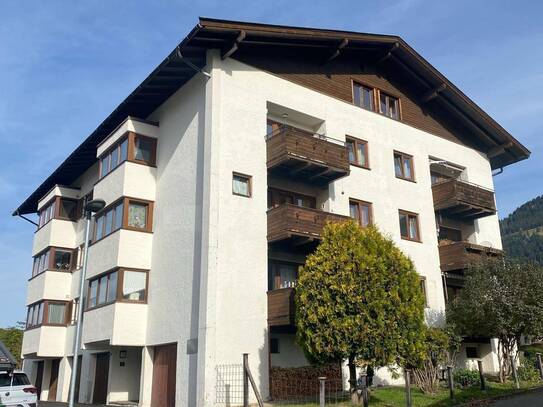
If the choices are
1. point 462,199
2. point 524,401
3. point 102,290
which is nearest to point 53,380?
point 102,290

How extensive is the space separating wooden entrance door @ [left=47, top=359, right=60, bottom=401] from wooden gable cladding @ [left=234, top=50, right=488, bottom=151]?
20.7m

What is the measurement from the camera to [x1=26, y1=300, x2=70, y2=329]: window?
98.8 feet

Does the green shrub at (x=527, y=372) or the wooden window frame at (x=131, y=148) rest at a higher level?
the wooden window frame at (x=131, y=148)

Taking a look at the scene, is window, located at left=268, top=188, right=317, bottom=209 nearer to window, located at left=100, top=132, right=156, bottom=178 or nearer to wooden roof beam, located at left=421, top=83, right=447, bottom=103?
window, located at left=100, top=132, right=156, bottom=178

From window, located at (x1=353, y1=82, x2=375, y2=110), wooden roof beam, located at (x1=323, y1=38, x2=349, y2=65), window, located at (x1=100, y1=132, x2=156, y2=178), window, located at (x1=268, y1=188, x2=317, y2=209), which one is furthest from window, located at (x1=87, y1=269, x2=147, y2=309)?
window, located at (x1=353, y1=82, x2=375, y2=110)

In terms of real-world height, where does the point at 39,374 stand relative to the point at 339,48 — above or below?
below

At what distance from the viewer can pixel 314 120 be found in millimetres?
25656

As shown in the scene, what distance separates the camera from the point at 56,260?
31.7 metres

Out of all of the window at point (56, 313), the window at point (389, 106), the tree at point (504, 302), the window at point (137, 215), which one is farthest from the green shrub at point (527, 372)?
the window at point (56, 313)

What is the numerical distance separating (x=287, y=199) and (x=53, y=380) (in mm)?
18336

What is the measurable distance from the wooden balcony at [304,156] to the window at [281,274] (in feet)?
12.7

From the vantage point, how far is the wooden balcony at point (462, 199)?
94.1 ft

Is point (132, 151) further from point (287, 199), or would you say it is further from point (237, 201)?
point (287, 199)

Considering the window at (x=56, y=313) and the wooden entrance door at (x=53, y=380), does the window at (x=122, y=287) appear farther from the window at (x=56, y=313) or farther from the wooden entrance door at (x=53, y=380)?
the wooden entrance door at (x=53, y=380)
